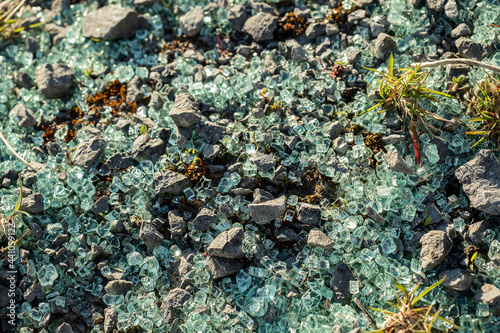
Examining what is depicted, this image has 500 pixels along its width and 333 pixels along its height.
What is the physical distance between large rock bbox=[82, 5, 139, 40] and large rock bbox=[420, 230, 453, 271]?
3.73 metres

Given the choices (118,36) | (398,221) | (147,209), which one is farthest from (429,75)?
(118,36)

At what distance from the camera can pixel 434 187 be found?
3438 millimetres

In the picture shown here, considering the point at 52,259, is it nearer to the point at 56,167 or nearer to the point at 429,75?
the point at 56,167

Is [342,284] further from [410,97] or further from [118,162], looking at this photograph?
[118,162]

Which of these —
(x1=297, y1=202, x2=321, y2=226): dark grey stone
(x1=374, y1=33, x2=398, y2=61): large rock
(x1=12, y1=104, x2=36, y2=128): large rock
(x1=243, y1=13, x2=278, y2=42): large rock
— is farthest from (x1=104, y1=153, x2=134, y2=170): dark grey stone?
(x1=374, y1=33, x2=398, y2=61): large rock

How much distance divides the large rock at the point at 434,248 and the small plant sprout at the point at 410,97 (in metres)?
0.65

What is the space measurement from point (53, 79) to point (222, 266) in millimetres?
2694

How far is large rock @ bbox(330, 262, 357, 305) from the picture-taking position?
10.5ft

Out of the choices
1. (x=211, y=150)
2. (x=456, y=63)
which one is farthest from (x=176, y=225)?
(x=456, y=63)

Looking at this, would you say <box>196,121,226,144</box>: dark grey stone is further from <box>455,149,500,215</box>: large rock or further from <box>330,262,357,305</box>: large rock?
<box>455,149,500,215</box>: large rock

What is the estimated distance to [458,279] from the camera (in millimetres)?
3041

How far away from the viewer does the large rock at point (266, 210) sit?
336 centimetres

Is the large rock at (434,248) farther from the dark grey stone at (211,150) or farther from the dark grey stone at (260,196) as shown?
the dark grey stone at (211,150)

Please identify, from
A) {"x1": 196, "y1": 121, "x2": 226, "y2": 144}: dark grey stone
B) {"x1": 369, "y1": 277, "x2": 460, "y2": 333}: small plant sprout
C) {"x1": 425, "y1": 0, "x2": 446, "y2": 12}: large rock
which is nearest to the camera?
{"x1": 369, "y1": 277, "x2": 460, "y2": 333}: small plant sprout
